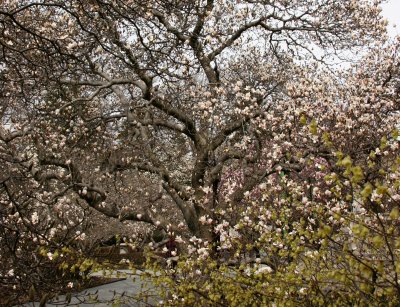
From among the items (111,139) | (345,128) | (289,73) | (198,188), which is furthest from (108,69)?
(345,128)

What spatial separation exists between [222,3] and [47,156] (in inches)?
209

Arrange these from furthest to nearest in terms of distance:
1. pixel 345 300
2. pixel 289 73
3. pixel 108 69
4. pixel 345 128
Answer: pixel 289 73 < pixel 108 69 < pixel 345 128 < pixel 345 300

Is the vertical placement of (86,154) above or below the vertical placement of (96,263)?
above

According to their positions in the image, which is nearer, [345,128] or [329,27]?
[345,128]

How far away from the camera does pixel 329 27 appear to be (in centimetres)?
993

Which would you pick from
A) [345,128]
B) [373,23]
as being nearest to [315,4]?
[373,23]

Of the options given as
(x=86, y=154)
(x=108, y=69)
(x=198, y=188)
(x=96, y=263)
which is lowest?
(x=96, y=263)

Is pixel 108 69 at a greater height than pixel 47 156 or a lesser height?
greater

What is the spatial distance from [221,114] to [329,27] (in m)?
3.16

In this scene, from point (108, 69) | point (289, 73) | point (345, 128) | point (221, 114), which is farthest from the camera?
point (289, 73)

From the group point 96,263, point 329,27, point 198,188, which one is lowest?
point 96,263

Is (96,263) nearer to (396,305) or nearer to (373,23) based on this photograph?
(396,305)

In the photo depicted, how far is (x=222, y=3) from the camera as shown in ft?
33.9

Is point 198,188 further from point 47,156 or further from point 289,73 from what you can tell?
point 289,73
